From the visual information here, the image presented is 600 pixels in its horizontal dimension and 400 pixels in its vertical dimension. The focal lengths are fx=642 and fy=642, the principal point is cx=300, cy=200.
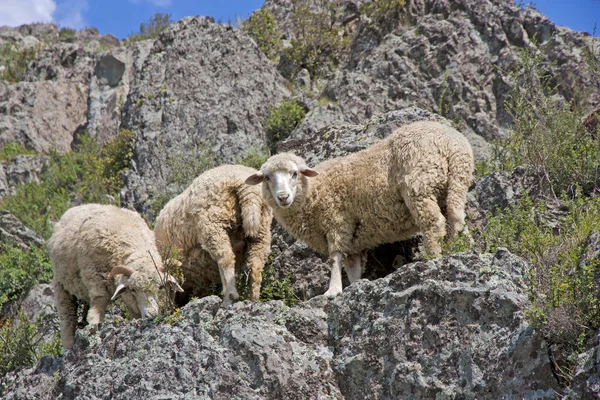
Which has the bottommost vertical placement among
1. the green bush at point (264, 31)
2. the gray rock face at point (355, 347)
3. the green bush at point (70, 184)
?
the gray rock face at point (355, 347)

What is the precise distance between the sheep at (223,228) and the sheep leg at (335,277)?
1.04 metres

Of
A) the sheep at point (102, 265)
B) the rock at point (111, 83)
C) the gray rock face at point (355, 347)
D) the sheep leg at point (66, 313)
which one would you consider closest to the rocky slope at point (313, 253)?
the gray rock face at point (355, 347)

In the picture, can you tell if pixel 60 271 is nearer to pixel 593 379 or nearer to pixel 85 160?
pixel 593 379

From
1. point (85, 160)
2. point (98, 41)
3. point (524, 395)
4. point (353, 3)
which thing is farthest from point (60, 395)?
point (98, 41)

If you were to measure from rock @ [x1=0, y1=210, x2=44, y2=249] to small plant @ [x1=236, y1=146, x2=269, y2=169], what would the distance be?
5.18 m

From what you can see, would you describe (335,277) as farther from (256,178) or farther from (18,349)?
(18,349)

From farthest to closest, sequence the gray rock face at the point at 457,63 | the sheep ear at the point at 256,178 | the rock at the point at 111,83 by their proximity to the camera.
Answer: the rock at the point at 111,83, the gray rock face at the point at 457,63, the sheep ear at the point at 256,178

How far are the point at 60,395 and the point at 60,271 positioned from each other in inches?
112

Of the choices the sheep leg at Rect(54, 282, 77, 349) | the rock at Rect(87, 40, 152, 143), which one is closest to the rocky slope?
the rock at Rect(87, 40, 152, 143)

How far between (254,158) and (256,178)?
5.05 metres

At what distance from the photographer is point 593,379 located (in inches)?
166

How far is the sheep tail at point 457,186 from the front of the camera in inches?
258

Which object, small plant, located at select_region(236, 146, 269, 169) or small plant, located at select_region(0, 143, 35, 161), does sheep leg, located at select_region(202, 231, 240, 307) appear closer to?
small plant, located at select_region(236, 146, 269, 169)

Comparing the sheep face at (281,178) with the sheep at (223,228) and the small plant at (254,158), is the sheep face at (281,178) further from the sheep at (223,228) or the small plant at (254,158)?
the small plant at (254,158)
